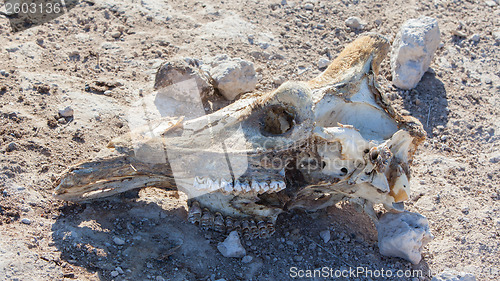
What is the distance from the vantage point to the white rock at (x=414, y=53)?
5707 mm

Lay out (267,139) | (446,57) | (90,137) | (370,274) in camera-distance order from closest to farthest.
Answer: (267,139)
(370,274)
(90,137)
(446,57)

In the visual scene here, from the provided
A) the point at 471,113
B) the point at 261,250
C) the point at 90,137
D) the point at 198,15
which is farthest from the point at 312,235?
the point at 198,15

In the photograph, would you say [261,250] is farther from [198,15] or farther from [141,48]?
[198,15]

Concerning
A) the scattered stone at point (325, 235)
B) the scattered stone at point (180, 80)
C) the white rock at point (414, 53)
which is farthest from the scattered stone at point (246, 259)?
the white rock at point (414, 53)

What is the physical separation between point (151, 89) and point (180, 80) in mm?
383

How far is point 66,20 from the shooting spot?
578 cm

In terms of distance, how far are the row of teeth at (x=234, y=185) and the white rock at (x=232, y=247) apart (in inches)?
15.0

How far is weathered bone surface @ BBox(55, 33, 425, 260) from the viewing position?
3439mm

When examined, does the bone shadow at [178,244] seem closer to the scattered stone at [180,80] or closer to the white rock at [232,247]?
the white rock at [232,247]

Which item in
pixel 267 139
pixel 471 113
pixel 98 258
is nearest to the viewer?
pixel 98 258

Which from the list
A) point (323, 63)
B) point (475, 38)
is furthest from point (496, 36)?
point (323, 63)

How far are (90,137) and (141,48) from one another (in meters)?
1.67

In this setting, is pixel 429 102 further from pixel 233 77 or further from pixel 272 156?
pixel 272 156

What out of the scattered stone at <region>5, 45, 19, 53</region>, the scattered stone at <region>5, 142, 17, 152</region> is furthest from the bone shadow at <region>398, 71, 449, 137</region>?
the scattered stone at <region>5, 45, 19, 53</region>
